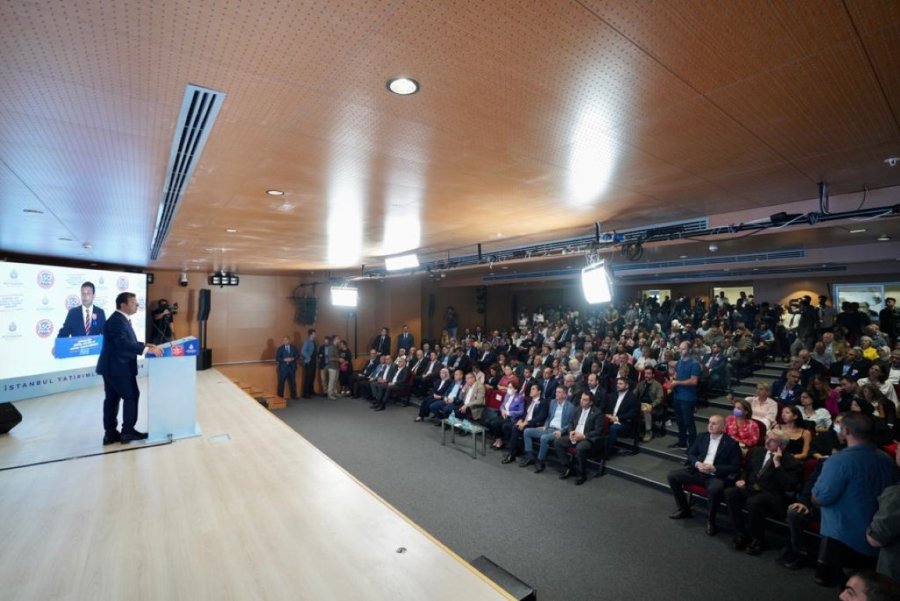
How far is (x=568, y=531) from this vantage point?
4.02 metres

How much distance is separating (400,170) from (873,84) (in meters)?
2.46

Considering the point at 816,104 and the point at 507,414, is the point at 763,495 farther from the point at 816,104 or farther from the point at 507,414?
the point at 507,414

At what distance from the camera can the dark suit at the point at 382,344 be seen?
1182 cm

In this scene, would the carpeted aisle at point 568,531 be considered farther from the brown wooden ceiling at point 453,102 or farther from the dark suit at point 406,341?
the dark suit at point 406,341

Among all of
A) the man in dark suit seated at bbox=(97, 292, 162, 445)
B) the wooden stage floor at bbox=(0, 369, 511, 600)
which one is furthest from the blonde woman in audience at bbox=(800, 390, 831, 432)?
the man in dark suit seated at bbox=(97, 292, 162, 445)

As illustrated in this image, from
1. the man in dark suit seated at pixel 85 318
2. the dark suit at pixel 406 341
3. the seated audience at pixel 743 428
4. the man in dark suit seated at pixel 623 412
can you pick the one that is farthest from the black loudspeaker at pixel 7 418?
the dark suit at pixel 406 341

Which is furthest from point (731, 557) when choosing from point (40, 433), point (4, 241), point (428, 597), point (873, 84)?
point (4, 241)

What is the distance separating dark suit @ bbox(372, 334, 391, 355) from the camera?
1182 cm

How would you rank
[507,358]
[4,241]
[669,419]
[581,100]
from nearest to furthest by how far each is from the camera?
[581,100]
[4,241]
[669,419]
[507,358]

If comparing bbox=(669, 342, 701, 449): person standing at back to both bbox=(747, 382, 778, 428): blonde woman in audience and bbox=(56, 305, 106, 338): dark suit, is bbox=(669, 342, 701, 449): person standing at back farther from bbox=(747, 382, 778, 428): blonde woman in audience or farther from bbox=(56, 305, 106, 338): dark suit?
bbox=(56, 305, 106, 338): dark suit

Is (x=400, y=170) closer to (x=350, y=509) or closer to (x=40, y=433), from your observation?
(x=350, y=509)

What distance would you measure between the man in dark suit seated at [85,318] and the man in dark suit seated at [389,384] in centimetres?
526

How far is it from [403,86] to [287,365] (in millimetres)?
10062

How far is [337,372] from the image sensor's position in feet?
36.8
